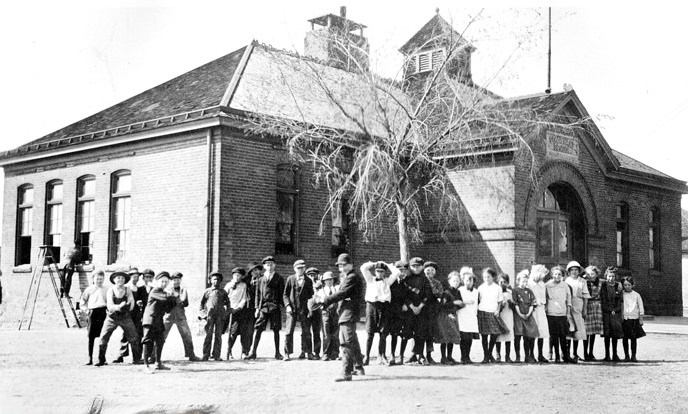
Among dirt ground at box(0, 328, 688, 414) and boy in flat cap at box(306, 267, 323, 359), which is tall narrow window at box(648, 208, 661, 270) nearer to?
dirt ground at box(0, 328, 688, 414)

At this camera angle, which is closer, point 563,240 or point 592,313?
point 592,313

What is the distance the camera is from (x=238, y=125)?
60.5 ft

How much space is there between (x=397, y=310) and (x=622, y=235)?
18.6 metres

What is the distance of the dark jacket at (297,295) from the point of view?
45.2ft

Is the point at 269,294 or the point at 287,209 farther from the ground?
the point at 287,209

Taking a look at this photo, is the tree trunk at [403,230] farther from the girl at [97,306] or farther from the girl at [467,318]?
the girl at [97,306]

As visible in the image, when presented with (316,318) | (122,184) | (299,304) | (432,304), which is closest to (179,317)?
A: (299,304)

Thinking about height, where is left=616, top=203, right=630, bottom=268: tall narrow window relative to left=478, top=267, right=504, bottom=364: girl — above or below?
above

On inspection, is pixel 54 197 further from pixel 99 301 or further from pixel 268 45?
pixel 99 301

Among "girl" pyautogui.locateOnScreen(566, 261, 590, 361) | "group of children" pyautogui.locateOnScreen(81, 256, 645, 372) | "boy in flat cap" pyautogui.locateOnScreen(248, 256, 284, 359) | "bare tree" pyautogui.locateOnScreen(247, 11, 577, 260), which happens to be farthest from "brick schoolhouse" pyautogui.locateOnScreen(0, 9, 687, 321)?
"girl" pyautogui.locateOnScreen(566, 261, 590, 361)

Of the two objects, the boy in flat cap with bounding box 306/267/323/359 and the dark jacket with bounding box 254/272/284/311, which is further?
the dark jacket with bounding box 254/272/284/311

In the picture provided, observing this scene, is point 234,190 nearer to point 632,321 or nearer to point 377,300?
point 377,300

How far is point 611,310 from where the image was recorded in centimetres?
1388

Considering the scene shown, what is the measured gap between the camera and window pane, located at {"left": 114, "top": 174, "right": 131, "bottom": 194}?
2053 centimetres
